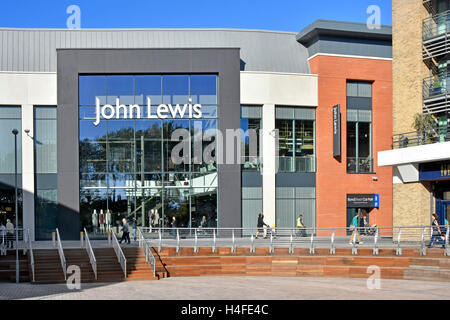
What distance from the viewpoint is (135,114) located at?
112 feet

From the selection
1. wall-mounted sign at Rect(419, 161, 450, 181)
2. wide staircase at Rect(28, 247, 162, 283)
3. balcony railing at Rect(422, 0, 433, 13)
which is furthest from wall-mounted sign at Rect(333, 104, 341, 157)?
wide staircase at Rect(28, 247, 162, 283)

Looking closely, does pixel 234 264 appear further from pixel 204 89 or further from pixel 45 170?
pixel 45 170

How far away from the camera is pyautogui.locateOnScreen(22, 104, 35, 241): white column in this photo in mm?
33625

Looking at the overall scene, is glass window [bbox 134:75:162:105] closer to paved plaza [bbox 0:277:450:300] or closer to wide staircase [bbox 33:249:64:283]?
wide staircase [bbox 33:249:64:283]

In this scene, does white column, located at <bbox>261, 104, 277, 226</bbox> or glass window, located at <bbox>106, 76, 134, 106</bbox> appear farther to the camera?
white column, located at <bbox>261, 104, 277, 226</bbox>

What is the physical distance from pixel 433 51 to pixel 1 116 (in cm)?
2487

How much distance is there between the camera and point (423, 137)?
2852cm

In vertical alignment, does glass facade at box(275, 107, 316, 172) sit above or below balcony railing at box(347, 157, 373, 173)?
above

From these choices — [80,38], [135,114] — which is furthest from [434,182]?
[80,38]

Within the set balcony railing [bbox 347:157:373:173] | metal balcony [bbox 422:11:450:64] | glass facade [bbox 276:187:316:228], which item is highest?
metal balcony [bbox 422:11:450:64]

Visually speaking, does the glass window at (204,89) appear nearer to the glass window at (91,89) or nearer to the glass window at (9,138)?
the glass window at (91,89)

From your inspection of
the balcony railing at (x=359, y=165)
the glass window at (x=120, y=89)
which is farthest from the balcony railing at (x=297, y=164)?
the glass window at (x=120, y=89)

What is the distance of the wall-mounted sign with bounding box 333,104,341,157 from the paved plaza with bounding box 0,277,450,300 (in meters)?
15.2
